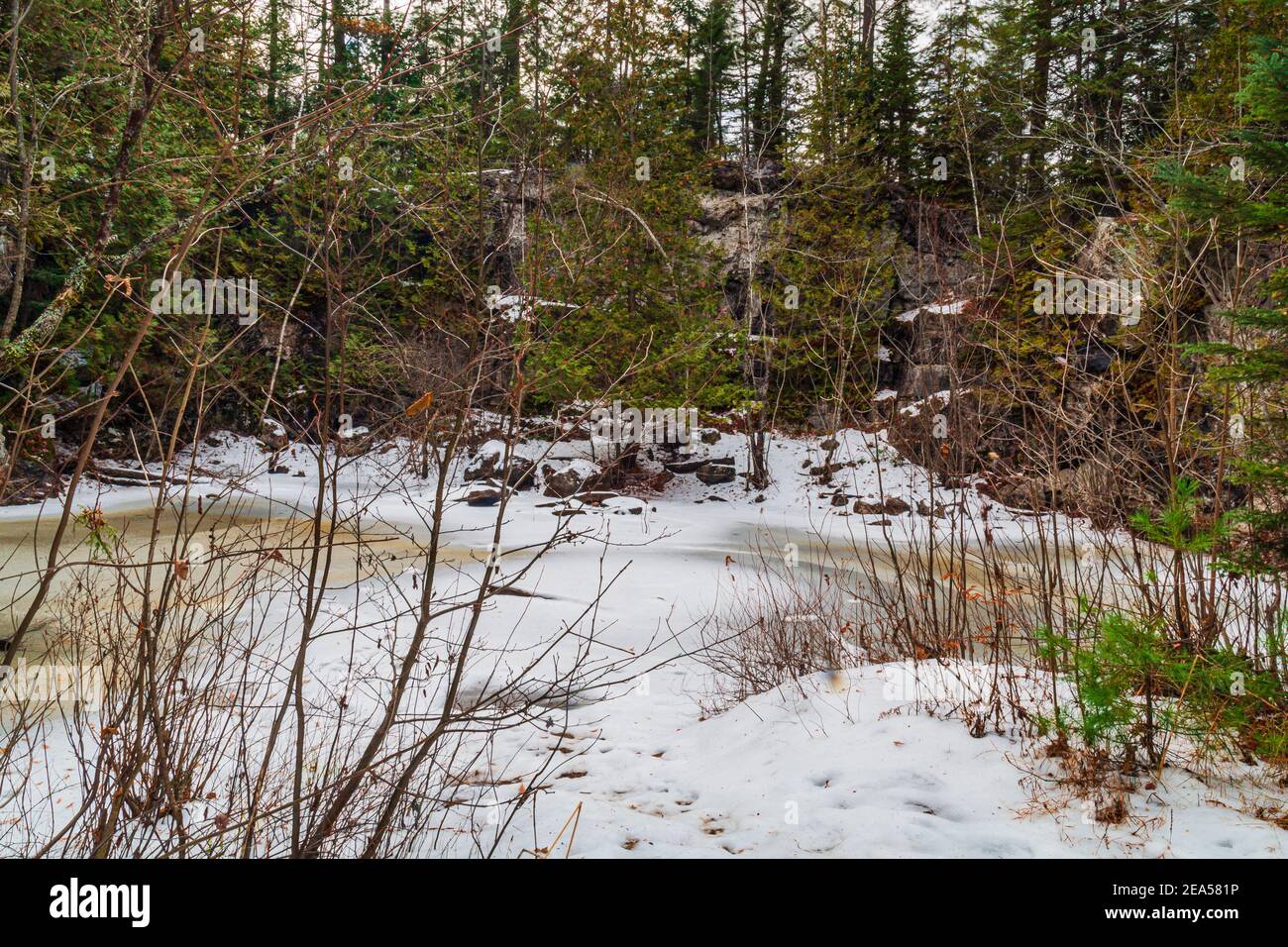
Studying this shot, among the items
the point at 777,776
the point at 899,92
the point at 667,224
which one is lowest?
the point at 777,776

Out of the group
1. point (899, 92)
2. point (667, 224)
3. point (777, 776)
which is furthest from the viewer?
point (899, 92)

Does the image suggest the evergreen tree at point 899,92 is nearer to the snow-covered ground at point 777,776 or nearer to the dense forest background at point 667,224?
the dense forest background at point 667,224

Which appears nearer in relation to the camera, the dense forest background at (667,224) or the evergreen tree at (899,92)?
the dense forest background at (667,224)

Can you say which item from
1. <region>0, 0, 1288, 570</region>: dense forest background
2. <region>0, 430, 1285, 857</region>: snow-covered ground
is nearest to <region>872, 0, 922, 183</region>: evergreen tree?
<region>0, 0, 1288, 570</region>: dense forest background

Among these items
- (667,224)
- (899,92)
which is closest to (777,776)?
(667,224)

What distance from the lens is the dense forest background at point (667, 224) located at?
2.17 m

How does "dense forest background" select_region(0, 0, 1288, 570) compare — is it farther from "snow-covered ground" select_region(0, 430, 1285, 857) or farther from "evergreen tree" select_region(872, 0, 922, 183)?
"snow-covered ground" select_region(0, 430, 1285, 857)

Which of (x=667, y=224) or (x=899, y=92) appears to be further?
(x=899, y=92)

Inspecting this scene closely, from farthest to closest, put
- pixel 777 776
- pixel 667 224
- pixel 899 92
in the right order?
pixel 899 92, pixel 667 224, pixel 777 776

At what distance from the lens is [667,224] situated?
15.2m

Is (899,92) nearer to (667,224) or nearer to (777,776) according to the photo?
(667,224)

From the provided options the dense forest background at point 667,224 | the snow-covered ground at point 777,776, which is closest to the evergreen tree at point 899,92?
the dense forest background at point 667,224

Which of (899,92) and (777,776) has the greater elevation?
(899,92)
